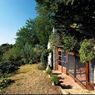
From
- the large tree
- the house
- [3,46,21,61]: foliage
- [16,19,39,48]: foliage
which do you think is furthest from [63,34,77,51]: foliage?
[16,19,39,48]: foliage

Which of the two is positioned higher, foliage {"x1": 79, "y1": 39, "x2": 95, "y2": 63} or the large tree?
the large tree

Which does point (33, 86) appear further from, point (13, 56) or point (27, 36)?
point (27, 36)

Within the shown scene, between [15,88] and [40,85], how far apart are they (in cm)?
201

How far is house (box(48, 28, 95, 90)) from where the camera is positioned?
19.1 metres

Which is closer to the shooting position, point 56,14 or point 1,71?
point 56,14

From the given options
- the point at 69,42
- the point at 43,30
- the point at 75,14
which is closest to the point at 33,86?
the point at 69,42

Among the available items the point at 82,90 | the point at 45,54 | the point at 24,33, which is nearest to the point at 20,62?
the point at 45,54

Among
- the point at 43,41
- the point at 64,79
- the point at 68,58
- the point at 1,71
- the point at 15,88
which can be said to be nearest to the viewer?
the point at 15,88

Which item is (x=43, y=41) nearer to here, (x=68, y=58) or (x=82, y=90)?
(x=68, y=58)

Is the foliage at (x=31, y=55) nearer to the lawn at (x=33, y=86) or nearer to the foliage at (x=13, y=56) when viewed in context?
the foliage at (x=13, y=56)

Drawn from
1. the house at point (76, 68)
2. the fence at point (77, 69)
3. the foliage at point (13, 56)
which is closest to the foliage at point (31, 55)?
the foliage at point (13, 56)

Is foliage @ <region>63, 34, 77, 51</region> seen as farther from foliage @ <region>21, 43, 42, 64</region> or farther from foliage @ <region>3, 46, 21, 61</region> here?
foliage @ <region>3, 46, 21, 61</region>

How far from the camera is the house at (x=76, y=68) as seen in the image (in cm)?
1911

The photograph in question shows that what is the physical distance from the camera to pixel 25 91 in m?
19.8
